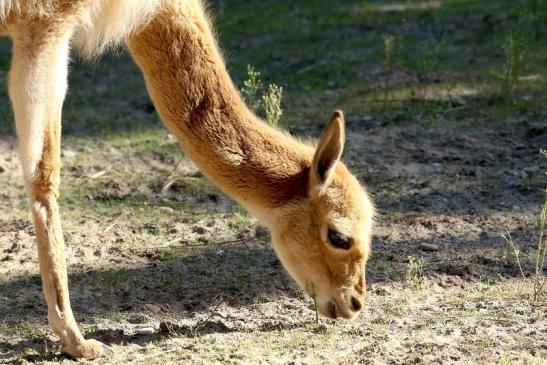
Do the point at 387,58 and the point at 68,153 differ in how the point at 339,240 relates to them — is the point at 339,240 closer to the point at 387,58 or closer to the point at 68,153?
the point at 68,153

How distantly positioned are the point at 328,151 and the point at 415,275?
141 centimetres

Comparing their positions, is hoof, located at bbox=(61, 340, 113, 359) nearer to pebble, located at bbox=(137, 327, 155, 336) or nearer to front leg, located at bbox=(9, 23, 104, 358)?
front leg, located at bbox=(9, 23, 104, 358)

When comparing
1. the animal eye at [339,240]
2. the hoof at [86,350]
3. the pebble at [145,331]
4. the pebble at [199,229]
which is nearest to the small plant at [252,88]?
the pebble at [199,229]

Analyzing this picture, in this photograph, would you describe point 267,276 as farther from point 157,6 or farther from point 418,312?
point 157,6

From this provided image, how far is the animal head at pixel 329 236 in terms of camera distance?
19.0ft

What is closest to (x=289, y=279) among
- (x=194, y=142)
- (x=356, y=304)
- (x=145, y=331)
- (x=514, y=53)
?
(x=356, y=304)

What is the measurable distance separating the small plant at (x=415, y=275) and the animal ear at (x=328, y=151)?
1112 millimetres

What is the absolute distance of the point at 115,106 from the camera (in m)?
10.8

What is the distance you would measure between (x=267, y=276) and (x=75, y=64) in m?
6.38

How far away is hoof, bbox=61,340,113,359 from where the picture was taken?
5609 mm

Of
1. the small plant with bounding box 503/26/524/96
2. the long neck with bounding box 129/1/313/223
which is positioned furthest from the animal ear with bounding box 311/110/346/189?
the small plant with bounding box 503/26/524/96

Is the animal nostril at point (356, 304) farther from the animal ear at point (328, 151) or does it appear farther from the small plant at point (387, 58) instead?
the small plant at point (387, 58)

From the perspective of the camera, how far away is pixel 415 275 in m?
6.73

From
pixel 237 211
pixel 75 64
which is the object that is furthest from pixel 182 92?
pixel 75 64
